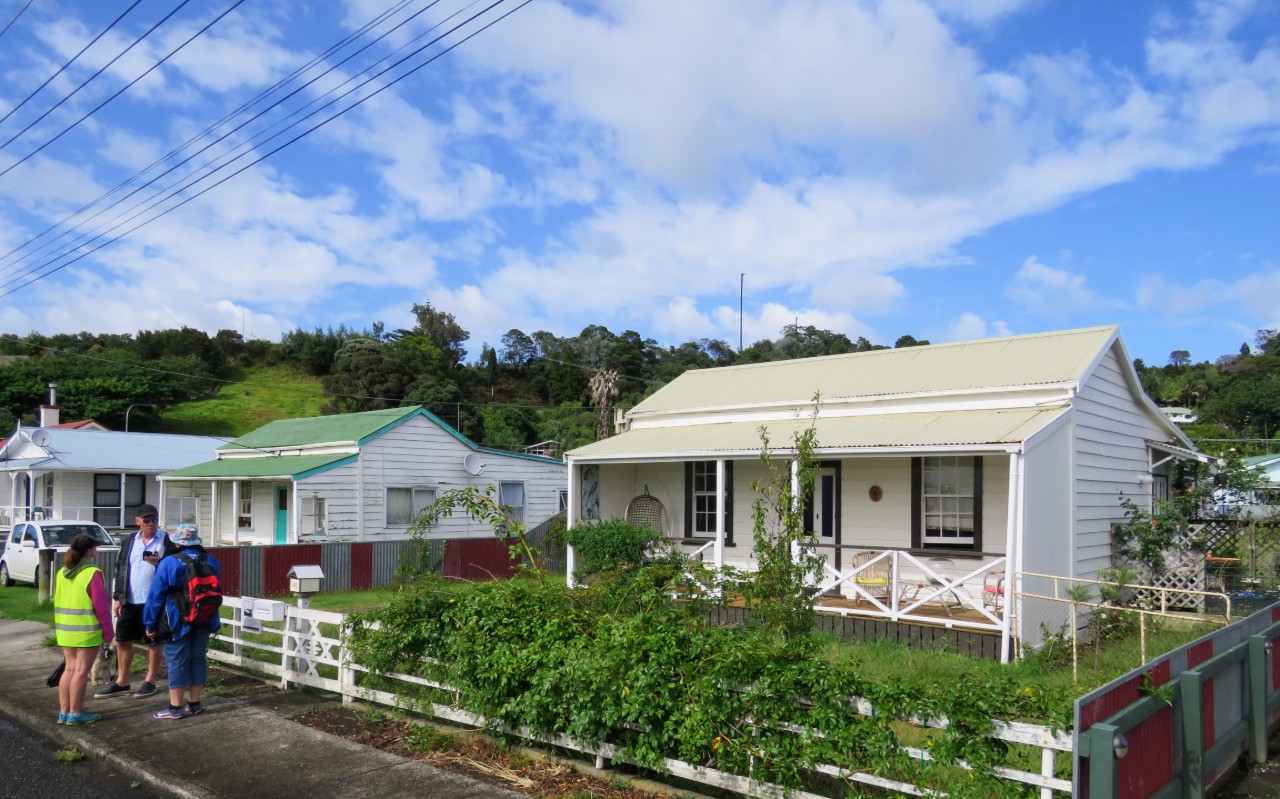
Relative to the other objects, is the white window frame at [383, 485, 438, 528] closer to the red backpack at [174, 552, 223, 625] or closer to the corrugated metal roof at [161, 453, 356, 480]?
the corrugated metal roof at [161, 453, 356, 480]

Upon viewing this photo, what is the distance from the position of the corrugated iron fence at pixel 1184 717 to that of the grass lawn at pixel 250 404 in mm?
→ 55259

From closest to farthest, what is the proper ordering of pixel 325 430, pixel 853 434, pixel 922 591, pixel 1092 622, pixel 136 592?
pixel 136 592, pixel 1092 622, pixel 922 591, pixel 853 434, pixel 325 430

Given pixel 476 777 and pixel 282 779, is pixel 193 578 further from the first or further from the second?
pixel 476 777

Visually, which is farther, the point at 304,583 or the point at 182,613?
the point at 304,583

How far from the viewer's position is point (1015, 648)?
1088 centimetres

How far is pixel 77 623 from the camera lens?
26.5ft

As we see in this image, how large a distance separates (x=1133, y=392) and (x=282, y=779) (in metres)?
13.7

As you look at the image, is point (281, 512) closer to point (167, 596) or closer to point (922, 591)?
point (167, 596)

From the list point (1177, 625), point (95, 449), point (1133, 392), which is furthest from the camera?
point (95, 449)

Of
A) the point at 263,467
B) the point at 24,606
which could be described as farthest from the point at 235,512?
the point at 24,606

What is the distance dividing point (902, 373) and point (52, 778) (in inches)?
499

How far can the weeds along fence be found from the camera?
35.5 ft

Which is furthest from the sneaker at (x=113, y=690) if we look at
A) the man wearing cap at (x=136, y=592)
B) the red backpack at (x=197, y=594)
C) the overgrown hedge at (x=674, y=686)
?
the overgrown hedge at (x=674, y=686)

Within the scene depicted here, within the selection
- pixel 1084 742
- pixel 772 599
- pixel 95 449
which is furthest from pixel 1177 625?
pixel 95 449
